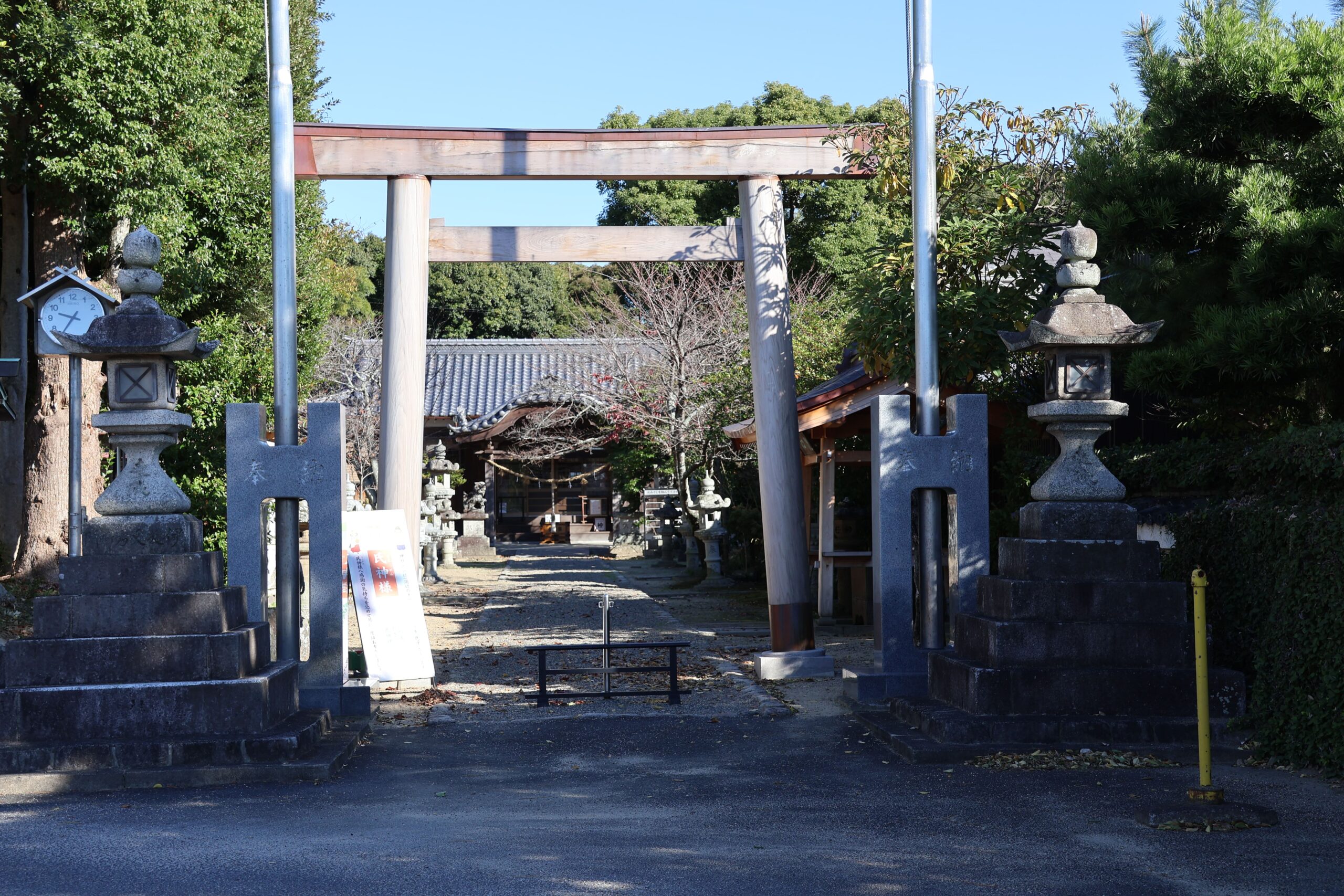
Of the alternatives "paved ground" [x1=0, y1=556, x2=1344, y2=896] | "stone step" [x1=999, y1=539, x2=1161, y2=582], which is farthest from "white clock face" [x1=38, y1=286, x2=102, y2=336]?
"stone step" [x1=999, y1=539, x2=1161, y2=582]

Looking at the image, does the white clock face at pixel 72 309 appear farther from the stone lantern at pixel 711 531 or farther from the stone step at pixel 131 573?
the stone lantern at pixel 711 531

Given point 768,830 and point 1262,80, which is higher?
point 1262,80

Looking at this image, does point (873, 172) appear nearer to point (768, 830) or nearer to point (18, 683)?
point (768, 830)

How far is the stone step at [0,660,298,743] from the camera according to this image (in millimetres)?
6246

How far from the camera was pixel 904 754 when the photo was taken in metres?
6.57

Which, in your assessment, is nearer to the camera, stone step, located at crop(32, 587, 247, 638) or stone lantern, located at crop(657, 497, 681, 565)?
stone step, located at crop(32, 587, 247, 638)

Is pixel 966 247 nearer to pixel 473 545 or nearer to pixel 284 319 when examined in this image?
pixel 284 319

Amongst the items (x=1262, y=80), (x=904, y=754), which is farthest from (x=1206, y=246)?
(x=904, y=754)

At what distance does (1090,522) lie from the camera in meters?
6.93

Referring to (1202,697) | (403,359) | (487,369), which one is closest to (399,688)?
(403,359)

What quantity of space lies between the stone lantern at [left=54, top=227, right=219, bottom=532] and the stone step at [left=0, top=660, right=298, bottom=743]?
99 centimetres

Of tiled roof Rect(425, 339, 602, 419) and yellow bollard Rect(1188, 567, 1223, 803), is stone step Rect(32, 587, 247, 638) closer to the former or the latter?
yellow bollard Rect(1188, 567, 1223, 803)

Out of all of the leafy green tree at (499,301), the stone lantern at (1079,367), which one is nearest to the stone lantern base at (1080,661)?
the stone lantern at (1079,367)

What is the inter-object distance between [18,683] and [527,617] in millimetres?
7822
